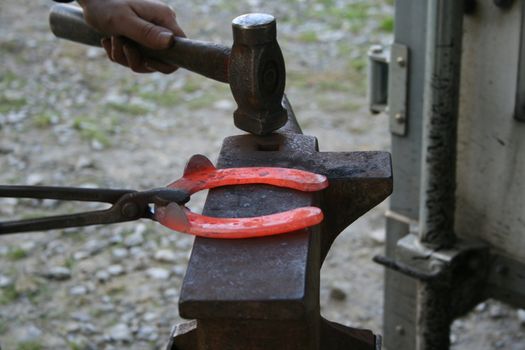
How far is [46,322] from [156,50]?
1579 millimetres

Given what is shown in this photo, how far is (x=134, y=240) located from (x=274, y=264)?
2412 mm

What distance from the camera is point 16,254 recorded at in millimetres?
3488

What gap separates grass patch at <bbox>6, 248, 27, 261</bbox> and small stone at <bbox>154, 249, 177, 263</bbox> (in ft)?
1.82

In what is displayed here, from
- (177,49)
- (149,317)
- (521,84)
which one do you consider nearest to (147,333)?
(149,317)

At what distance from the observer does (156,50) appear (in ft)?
6.22

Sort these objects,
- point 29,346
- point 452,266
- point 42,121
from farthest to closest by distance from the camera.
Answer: point 42,121
point 29,346
point 452,266

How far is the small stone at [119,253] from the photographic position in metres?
3.48

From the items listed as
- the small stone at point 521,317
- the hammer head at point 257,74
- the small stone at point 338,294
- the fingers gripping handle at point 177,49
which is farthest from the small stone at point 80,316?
the hammer head at point 257,74

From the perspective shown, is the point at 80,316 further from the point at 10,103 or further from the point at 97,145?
the point at 10,103

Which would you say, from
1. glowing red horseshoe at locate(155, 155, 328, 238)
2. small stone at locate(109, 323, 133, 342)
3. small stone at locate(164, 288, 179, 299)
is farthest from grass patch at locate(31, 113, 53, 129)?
glowing red horseshoe at locate(155, 155, 328, 238)

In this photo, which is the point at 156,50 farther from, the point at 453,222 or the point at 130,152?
the point at 130,152

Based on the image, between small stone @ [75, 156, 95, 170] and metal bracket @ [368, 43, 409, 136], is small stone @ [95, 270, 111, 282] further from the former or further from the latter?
metal bracket @ [368, 43, 409, 136]

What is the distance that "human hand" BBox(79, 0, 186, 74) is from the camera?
1.93 meters

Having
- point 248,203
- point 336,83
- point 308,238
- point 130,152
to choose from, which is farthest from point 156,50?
point 336,83
